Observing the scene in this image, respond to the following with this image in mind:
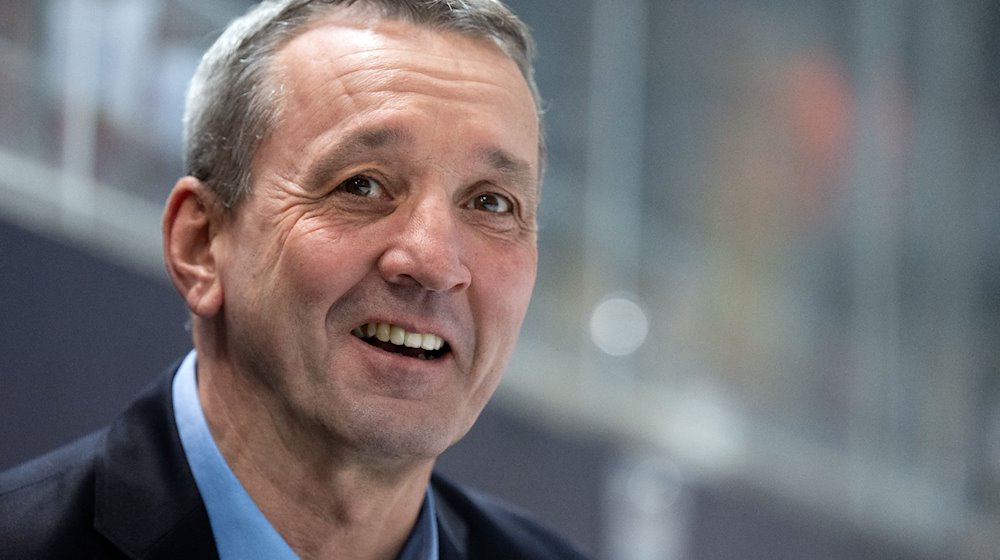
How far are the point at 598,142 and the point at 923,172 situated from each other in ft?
9.16

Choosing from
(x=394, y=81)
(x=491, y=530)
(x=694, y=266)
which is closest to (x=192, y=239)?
(x=394, y=81)

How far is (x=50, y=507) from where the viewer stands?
147cm

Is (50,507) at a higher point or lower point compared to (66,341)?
higher

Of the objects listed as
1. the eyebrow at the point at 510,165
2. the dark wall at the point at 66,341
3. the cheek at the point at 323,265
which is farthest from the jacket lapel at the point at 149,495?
the dark wall at the point at 66,341

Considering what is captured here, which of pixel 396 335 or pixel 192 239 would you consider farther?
pixel 192 239

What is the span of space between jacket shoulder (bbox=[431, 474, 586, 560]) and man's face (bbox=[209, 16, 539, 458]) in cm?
31

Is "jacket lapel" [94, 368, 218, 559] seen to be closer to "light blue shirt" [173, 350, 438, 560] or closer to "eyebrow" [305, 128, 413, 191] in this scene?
"light blue shirt" [173, 350, 438, 560]

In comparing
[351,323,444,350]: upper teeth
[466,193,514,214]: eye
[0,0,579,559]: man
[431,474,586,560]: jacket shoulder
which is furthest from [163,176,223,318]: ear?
[431,474,586,560]: jacket shoulder

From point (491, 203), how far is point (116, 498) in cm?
54

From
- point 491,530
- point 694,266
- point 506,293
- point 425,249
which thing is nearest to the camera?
point 425,249

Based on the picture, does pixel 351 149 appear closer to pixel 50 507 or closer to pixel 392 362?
pixel 392 362

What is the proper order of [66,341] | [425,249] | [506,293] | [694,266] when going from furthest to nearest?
1. [694,266]
2. [66,341]
3. [506,293]
4. [425,249]

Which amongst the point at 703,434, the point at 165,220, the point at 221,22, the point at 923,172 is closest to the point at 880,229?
the point at 923,172

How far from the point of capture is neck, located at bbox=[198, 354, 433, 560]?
154 cm
